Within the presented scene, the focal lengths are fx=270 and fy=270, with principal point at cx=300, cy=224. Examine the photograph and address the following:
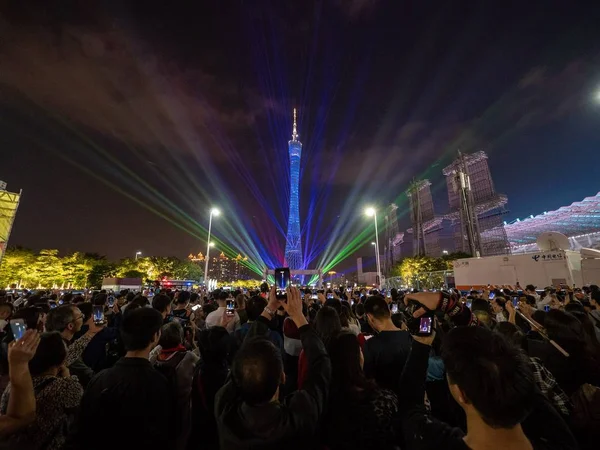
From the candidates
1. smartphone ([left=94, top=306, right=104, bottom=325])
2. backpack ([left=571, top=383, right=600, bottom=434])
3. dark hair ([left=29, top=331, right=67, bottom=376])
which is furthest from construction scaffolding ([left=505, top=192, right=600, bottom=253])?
dark hair ([left=29, top=331, right=67, bottom=376])

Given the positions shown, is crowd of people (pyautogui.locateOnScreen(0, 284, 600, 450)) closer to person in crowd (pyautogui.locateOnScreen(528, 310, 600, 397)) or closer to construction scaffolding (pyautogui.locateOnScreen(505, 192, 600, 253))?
person in crowd (pyautogui.locateOnScreen(528, 310, 600, 397))

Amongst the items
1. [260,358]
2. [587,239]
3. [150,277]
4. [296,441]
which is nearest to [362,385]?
[296,441]

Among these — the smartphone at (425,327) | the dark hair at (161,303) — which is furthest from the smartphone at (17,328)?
the dark hair at (161,303)

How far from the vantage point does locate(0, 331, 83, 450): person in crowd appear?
1.96 meters

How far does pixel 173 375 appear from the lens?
8.94 feet

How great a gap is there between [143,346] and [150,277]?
5714 cm

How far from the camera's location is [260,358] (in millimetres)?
1626

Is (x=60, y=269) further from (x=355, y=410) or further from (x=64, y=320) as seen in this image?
(x=355, y=410)

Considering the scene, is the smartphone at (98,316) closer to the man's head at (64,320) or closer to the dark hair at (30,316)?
the man's head at (64,320)

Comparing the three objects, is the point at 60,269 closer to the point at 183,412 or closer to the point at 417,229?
the point at 183,412

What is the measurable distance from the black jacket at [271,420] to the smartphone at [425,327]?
759mm

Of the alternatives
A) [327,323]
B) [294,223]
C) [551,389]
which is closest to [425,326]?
[327,323]

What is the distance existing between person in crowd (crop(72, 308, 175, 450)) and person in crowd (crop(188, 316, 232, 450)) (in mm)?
563

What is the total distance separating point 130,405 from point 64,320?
2.79 m
